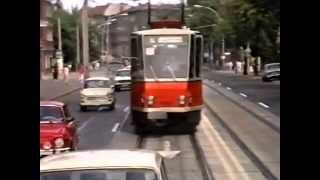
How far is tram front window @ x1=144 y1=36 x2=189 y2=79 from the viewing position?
901 inches

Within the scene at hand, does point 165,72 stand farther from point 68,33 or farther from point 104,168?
point 68,33

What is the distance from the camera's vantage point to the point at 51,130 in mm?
15352

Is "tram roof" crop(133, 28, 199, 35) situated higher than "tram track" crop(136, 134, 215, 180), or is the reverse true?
"tram roof" crop(133, 28, 199, 35)

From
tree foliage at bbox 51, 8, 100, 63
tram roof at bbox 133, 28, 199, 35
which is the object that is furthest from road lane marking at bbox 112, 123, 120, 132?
tree foliage at bbox 51, 8, 100, 63

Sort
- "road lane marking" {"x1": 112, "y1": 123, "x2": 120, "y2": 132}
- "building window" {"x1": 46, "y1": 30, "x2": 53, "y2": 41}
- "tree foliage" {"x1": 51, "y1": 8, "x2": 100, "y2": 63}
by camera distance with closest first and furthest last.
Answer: "road lane marking" {"x1": 112, "y1": 123, "x2": 120, "y2": 132} < "building window" {"x1": 46, "y1": 30, "x2": 53, "y2": 41} < "tree foliage" {"x1": 51, "y1": 8, "x2": 100, "y2": 63}

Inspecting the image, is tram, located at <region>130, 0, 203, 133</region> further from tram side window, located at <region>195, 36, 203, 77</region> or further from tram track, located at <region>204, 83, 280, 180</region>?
tram track, located at <region>204, 83, 280, 180</region>

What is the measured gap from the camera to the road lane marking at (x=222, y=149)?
14352mm

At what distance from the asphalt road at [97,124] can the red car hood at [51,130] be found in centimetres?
387

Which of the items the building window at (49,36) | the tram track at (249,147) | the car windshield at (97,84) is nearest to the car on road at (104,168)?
the tram track at (249,147)

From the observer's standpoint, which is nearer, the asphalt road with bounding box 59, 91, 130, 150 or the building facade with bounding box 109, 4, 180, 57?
the asphalt road with bounding box 59, 91, 130, 150

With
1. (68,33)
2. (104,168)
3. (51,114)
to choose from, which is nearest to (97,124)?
(51,114)

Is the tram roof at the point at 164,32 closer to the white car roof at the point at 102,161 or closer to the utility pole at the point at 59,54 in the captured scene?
the white car roof at the point at 102,161

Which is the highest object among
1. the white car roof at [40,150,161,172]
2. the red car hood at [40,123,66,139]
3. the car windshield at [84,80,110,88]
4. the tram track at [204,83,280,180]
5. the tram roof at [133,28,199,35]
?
the tram roof at [133,28,199,35]
